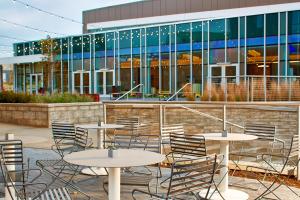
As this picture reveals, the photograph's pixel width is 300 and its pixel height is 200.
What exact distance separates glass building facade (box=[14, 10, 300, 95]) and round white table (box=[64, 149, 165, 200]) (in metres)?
14.2

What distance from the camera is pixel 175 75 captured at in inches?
1112

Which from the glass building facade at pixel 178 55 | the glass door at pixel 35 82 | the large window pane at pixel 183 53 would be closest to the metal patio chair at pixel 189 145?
the glass building facade at pixel 178 55

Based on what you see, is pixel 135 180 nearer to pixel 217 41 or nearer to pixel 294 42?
pixel 294 42

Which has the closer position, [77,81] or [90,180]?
[90,180]

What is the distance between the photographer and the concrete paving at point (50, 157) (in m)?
6.05

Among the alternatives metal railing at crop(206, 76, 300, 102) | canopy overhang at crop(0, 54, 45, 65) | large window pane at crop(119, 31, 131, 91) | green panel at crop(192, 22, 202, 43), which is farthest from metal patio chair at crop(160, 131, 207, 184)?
canopy overhang at crop(0, 54, 45, 65)

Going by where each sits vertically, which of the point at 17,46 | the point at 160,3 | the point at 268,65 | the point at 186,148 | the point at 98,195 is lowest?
the point at 98,195

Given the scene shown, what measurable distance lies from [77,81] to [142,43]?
6632 millimetres

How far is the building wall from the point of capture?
34250 millimetres

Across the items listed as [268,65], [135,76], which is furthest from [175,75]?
[268,65]

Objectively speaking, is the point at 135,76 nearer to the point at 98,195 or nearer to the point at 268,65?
the point at 268,65

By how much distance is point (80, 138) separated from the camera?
679 centimetres

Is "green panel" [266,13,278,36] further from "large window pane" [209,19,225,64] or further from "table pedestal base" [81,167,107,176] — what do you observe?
"table pedestal base" [81,167,107,176]

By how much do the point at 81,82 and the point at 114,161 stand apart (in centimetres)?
2984
